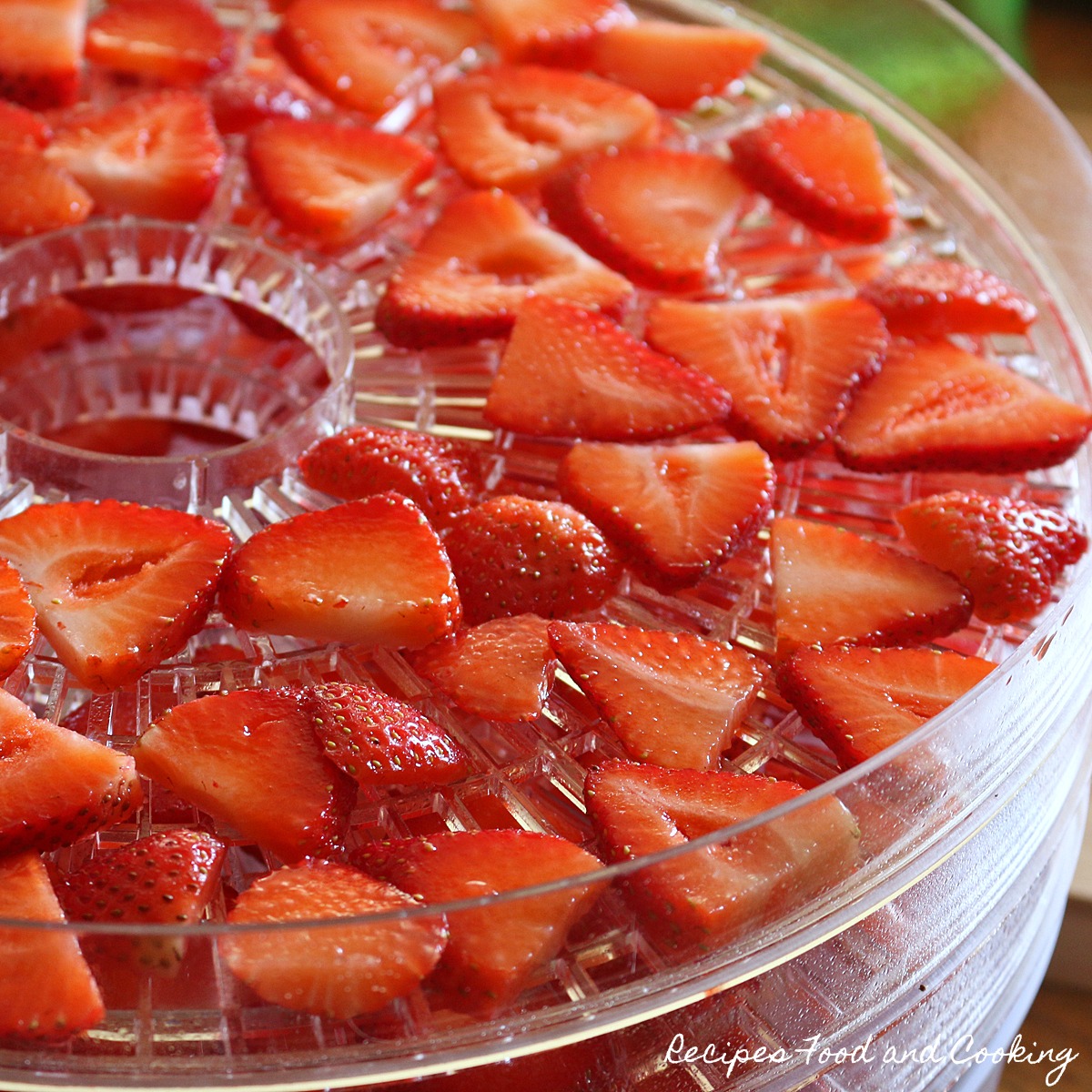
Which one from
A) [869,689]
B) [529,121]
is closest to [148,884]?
[869,689]

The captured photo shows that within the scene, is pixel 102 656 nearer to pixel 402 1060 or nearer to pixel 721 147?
pixel 402 1060

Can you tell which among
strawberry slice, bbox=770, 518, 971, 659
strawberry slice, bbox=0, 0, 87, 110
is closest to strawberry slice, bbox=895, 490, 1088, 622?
strawberry slice, bbox=770, 518, 971, 659

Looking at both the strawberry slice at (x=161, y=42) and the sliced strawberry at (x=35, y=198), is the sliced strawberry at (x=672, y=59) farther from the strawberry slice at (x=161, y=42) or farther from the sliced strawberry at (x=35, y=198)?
the sliced strawberry at (x=35, y=198)

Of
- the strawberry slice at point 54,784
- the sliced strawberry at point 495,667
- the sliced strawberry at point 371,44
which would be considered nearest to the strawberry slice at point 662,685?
the sliced strawberry at point 495,667

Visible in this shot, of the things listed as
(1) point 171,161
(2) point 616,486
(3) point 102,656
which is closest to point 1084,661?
(2) point 616,486

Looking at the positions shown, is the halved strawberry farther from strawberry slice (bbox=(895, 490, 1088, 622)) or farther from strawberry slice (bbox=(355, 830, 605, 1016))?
strawberry slice (bbox=(355, 830, 605, 1016))

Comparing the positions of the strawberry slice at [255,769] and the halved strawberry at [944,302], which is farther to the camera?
the halved strawberry at [944,302]
